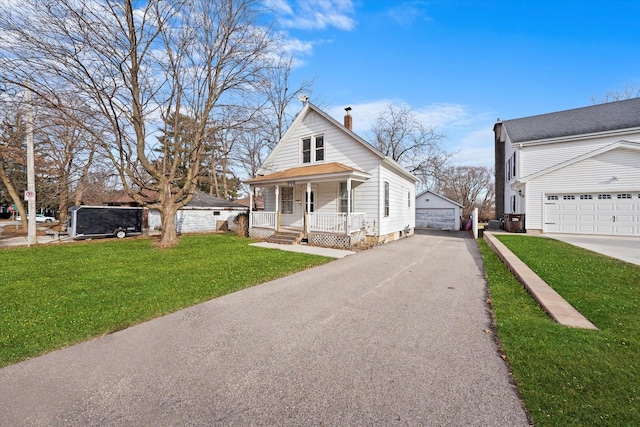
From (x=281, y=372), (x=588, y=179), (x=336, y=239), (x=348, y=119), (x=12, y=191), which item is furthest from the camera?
(x=12, y=191)

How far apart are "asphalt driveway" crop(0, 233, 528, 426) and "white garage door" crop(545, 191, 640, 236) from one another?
14976 mm

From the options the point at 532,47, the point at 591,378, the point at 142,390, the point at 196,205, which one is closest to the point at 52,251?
the point at 196,205

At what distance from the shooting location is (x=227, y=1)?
11398mm

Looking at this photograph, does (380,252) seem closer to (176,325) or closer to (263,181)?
(263,181)

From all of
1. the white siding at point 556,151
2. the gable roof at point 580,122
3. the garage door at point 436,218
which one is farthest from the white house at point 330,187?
the gable roof at point 580,122

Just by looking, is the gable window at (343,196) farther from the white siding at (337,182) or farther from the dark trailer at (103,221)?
the dark trailer at (103,221)

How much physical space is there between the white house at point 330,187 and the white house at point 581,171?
7.70 metres

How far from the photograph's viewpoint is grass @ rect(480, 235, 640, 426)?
2.09m

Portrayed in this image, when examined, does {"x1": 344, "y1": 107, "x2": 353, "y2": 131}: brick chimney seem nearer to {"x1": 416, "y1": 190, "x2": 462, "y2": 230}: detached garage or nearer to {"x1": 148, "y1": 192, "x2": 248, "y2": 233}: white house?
Answer: {"x1": 148, "y1": 192, "x2": 248, "y2": 233}: white house

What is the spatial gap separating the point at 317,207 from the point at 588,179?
1447 centimetres

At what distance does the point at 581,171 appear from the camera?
14500mm

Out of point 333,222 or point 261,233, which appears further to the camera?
point 261,233

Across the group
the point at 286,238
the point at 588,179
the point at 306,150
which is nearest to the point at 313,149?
the point at 306,150

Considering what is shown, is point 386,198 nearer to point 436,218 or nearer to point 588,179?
point 588,179
